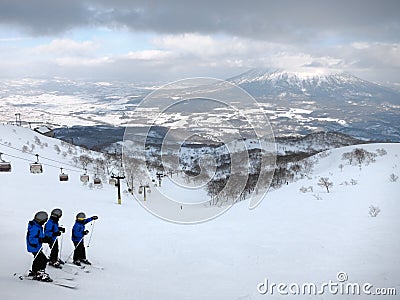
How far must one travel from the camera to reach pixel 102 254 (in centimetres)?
911

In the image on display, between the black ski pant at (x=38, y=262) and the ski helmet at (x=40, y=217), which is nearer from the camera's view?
the ski helmet at (x=40, y=217)

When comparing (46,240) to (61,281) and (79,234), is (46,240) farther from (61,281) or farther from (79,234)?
(79,234)

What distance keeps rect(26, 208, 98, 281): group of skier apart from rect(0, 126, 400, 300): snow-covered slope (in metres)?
0.28

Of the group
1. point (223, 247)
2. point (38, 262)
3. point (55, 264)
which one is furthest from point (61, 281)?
point (223, 247)

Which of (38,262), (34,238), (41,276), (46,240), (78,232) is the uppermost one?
(34,238)

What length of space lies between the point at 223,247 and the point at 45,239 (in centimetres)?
600

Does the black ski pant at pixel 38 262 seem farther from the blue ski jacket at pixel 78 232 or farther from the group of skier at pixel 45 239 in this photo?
the blue ski jacket at pixel 78 232

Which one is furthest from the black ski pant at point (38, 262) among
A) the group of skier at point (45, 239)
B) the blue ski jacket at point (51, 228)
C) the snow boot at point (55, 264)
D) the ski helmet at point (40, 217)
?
the snow boot at point (55, 264)

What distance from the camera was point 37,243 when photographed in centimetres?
602

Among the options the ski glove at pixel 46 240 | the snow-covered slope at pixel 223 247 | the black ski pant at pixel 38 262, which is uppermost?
the ski glove at pixel 46 240

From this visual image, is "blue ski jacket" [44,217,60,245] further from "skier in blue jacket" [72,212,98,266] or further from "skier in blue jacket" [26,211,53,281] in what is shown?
"skier in blue jacket" [72,212,98,266]

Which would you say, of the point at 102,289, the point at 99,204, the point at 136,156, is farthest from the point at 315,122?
the point at 102,289

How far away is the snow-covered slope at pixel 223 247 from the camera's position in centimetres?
690

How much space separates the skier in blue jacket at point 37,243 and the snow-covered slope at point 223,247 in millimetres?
198
